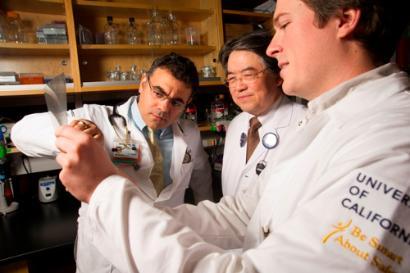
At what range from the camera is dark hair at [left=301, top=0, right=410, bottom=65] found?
1.89ft

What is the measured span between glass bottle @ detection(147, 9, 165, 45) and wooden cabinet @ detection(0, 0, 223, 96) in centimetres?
5

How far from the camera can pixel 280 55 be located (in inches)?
28.3

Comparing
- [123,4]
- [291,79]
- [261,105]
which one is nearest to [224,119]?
[261,105]

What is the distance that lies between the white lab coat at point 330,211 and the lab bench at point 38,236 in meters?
0.83

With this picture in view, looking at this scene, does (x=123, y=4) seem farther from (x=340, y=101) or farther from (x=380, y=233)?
(x=380, y=233)

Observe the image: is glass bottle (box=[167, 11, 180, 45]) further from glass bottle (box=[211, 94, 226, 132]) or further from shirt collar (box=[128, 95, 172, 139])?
shirt collar (box=[128, 95, 172, 139])

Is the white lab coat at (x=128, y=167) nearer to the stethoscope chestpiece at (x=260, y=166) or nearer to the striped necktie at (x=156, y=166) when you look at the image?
the striped necktie at (x=156, y=166)

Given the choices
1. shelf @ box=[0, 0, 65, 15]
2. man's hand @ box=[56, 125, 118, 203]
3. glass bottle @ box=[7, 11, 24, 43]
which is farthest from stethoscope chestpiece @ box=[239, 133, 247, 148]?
glass bottle @ box=[7, 11, 24, 43]

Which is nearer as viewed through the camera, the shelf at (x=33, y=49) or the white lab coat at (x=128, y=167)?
the white lab coat at (x=128, y=167)

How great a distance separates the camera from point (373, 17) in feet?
1.91

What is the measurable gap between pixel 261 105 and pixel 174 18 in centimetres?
109

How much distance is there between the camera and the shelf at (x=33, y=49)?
1433mm

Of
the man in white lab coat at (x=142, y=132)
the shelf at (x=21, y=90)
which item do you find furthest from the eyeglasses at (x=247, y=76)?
the shelf at (x=21, y=90)

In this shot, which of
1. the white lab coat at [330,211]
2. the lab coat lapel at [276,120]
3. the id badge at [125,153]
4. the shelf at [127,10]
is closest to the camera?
the white lab coat at [330,211]
